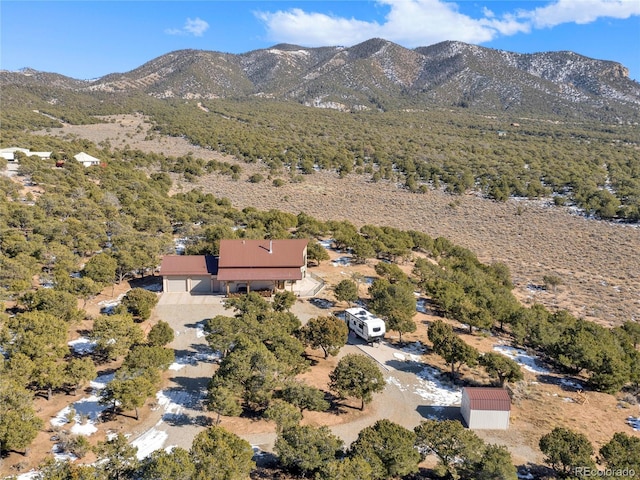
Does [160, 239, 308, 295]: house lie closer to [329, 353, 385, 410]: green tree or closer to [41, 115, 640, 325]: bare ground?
[329, 353, 385, 410]: green tree

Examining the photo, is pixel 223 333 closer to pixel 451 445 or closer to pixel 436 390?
pixel 436 390

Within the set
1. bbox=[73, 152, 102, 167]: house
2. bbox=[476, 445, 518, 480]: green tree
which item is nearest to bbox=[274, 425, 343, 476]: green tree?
bbox=[476, 445, 518, 480]: green tree

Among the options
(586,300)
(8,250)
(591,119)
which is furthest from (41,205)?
(591,119)

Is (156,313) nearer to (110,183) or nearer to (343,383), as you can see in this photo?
(343,383)

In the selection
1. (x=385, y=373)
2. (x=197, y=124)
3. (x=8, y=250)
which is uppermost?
(x=197, y=124)

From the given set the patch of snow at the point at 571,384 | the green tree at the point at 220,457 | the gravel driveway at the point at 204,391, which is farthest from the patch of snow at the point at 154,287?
the patch of snow at the point at 571,384

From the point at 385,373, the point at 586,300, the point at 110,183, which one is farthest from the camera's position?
the point at 110,183

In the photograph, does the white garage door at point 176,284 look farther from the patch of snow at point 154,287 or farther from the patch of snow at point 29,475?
the patch of snow at point 29,475
